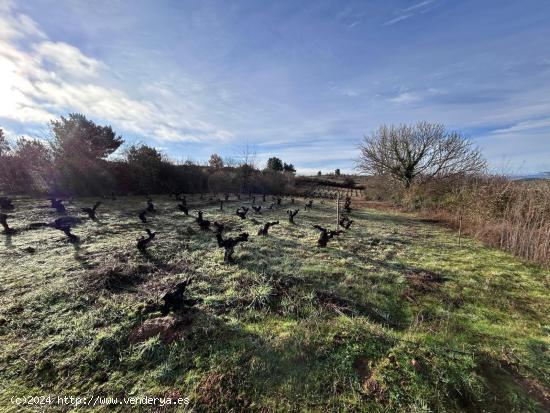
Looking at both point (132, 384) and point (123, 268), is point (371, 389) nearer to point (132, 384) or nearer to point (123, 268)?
point (132, 384)

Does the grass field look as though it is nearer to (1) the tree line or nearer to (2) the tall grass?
(2) the tall grass

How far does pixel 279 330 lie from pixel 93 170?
18458 millimetres

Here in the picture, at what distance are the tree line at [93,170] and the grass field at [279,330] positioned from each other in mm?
12206

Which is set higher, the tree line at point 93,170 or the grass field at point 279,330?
the tree line at point 93,170

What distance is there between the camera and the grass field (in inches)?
87.1

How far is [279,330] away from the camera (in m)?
3.03

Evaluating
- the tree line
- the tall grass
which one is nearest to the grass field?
the tall grass

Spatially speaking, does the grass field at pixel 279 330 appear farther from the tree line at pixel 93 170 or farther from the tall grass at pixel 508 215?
the tree line at pixel 93 170

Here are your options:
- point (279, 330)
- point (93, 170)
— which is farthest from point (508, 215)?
point (93, 170)

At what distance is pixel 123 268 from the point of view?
4.66 meters

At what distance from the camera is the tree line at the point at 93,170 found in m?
15.1

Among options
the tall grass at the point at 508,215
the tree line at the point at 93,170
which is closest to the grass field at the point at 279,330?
the tall grass at the point at 508,215

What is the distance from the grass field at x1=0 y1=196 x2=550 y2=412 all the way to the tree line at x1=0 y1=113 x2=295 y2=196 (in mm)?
12206

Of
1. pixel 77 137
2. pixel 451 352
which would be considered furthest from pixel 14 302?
pixel 77 137
